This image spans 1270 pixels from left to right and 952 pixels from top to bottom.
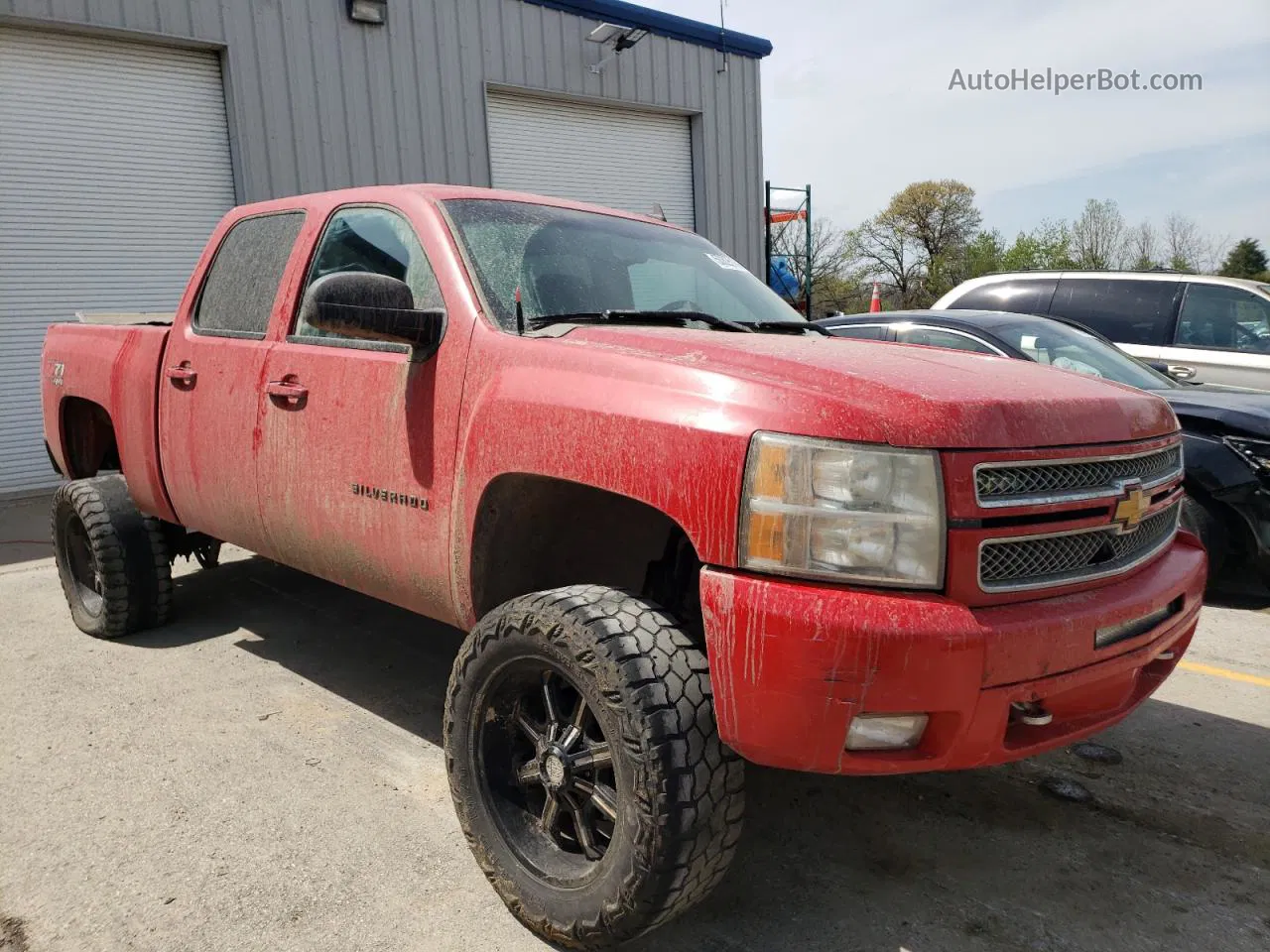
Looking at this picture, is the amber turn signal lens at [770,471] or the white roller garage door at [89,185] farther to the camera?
the white roller garage door at [89,185]

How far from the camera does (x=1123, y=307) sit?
8102 millimetres

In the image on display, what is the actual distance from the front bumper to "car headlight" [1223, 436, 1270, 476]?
Answer: 12.0ft

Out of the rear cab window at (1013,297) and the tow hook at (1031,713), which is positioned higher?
the rear cab window at (1013,297)

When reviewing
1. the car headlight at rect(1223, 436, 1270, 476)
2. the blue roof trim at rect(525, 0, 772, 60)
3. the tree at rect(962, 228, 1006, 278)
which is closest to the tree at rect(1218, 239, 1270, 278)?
the tree at rect(962, 228, 1006, 278)

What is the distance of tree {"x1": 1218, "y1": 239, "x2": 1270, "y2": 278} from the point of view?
43.6 m

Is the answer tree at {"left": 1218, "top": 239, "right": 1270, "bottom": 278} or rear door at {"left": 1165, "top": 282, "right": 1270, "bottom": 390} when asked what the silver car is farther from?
tree at {"left": 1218, "top": 239, "right": 1270, "bottom": 278}

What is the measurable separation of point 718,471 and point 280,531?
2041mm

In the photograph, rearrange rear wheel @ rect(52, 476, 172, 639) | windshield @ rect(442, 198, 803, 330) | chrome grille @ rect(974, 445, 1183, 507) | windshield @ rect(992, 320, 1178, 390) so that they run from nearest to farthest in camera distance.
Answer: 1. chrome grille @ rect(974, 445, 1183, 507)
2. windshield @ rect(442, 198, 803, 330)
3. rear wheel @ rect(52, 476, 172, 639)
4. windshield @ rect(992, 320, 1178, 390)

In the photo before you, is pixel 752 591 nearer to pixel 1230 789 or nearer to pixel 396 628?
pixel 1230 789

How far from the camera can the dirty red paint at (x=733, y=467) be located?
1.95 metres

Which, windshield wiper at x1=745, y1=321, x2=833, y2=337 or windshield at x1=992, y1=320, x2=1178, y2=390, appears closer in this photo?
windshield wiper at x1=745, y1=321, x2=833, y2=337

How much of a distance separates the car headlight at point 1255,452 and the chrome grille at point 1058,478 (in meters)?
3.22

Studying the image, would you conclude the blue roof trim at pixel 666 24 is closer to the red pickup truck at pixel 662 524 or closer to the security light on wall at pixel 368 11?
the security light on wall at pixel 368 11

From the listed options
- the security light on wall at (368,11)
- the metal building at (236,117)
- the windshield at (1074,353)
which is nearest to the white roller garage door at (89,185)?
the metal building at (236,117)
